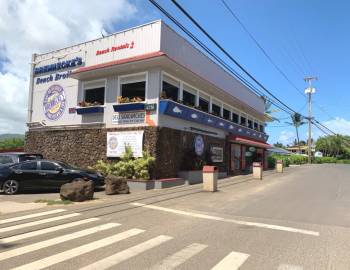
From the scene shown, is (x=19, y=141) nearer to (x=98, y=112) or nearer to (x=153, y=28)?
(x=98, y=112)

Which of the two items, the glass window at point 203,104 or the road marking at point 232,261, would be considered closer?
the road marking at point 232,261

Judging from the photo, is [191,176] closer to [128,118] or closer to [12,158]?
[128,118]

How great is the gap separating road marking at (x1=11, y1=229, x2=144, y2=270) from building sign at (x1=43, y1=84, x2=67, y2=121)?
1608 cm

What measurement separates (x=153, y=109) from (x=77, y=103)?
6.01 meters

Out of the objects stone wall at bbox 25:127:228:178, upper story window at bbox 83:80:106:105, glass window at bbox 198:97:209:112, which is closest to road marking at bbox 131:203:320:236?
stone wall at bbox 25:127:228:178

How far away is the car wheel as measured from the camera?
563 inches

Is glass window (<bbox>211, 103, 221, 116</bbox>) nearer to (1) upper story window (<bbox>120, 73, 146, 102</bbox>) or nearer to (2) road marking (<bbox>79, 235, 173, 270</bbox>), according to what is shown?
(1) upper story window (<bbox>120, 73, 146, 102</bbox>)

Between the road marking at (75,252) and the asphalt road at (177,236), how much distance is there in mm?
16

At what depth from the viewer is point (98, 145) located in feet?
65.6

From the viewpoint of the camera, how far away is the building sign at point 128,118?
1849 centimetres

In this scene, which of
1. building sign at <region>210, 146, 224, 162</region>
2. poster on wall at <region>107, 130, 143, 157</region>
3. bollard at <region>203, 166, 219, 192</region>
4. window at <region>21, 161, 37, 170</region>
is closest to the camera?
window at <region>21, 161, 37, 170</region>

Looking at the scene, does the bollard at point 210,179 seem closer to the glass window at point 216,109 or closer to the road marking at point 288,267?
the glass window at point 216,109

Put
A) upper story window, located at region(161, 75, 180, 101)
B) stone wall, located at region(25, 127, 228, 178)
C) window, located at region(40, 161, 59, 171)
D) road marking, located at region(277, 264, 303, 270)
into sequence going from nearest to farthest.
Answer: road marking, located at region(277, 264, 303, 270) < window, located at region(40, 161, 59, 171) < stone wall, located at region(25, 127, 228, 178) < upper story window, located at region(161, 75, 180, 101)

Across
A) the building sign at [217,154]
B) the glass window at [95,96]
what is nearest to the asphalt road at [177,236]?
the glass window at [95,96]
